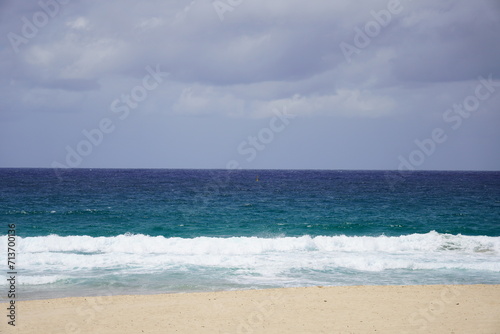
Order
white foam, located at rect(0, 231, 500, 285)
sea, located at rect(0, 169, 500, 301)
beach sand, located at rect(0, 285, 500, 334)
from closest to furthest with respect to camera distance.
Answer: beach sand, located at rect(0, 285, 500, 334) < sea, located at rect(0, 169, 500, 301) < white foam, located at rect(0, 231, 500, 285)

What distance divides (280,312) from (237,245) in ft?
37.7

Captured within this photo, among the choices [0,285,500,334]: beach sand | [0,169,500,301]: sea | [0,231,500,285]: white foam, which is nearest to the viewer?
[0,285,500,334]: beach sand

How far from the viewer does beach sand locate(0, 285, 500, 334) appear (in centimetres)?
983

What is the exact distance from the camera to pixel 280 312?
1089cm

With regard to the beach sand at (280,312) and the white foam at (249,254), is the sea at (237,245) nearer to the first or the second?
the white foam at (249,254)

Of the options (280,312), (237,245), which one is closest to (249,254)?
(237,245)

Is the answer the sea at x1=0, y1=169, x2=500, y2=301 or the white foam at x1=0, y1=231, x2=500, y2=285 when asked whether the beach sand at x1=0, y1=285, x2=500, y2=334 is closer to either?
the sea at x1=0, y1=169, x2=500, y2=301

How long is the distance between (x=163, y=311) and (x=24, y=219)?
24.1 m

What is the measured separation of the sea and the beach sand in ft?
5.02

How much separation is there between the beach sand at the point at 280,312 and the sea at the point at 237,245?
1.53m

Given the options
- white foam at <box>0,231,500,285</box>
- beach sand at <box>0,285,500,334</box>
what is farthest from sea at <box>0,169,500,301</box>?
beach sand at <box>0,285,500,334</box>

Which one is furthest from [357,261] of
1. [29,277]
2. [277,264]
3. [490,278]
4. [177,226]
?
[177,226]

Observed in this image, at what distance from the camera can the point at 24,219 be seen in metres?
30.4

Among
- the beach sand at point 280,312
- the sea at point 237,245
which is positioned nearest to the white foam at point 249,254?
the sea at point 237,245
